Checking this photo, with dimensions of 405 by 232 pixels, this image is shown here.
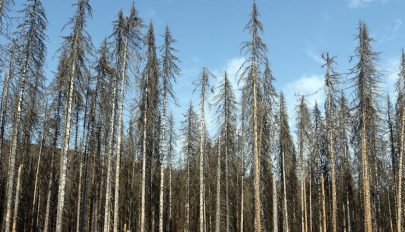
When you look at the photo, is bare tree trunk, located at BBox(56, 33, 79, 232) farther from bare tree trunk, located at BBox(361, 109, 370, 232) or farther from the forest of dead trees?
bare tree trunk, located at BBox(361, 109, 370, 232)

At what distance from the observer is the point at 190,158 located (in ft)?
116

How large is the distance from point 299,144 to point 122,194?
17.0 m

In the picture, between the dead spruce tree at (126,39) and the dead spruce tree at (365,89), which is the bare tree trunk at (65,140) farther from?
the dead spruce tree at (365,89)

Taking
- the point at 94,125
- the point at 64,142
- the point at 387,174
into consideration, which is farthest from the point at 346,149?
the point at 64,142

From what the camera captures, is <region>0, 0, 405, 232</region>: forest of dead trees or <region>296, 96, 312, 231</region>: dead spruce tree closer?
<region>0, 0, 405, 232</region>: forest of dead trees

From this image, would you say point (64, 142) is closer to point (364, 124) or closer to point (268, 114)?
point (268, 114)

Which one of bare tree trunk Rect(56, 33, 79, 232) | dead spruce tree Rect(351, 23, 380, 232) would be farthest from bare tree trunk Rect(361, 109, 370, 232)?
bare tree trunk Rect(56, 33, 79, 232)

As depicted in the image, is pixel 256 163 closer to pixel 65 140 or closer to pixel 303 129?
pixel 65 140

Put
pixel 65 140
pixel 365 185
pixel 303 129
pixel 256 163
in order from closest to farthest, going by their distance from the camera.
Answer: pixel 65 140
pixel 256 163
pixel 365 185
pixel 303 129

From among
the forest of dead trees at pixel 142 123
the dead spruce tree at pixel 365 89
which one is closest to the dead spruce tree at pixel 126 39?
the forest of dead trees at pixel 142 123

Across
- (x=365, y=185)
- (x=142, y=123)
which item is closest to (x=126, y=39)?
(x=142, y=123)

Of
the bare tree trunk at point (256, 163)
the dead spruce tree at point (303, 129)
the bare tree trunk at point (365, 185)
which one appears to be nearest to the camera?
the bare tree trunk at point (256, 163)

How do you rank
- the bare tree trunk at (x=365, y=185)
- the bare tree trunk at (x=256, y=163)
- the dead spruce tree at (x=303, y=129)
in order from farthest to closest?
the dead spruce tree at (x=303, y=129) < the bare tree trunk at (x=365, y=185) < the bare tree trunk at (x=256, y=163)

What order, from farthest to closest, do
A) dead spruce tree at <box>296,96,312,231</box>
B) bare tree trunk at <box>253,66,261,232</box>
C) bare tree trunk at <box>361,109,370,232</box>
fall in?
1. dead spruce tree at <box>296,96,312,231</box>
2. bare tree trunk at <box>361,109,370,232</box>
3. bare tree trunk at <box>253,66,261,232</box>
